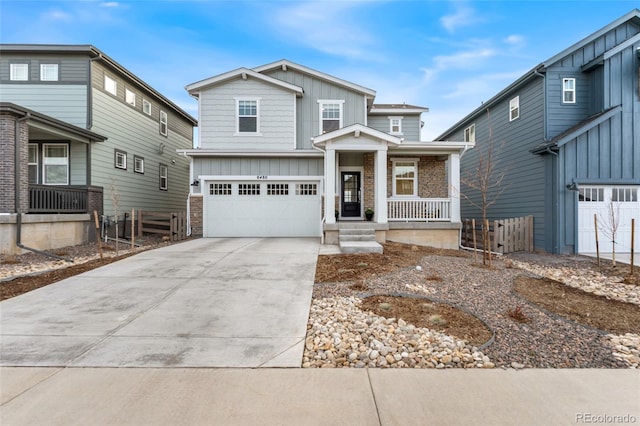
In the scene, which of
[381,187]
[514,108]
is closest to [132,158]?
[381,187]

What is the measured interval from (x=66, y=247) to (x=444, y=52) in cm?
1749

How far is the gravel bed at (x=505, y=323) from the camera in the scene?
321 cm

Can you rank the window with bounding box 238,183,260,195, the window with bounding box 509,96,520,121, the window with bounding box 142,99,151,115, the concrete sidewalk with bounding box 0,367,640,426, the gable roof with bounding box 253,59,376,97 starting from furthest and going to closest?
the window with bounding box 142,99,151,115 < the gable roof with bounding box 253,59,376,97 < the window with bounding box 509,96,520,121 < the window with bounding box 238,183,260,195 < the concrete sidewalk with bounding box 0,367,640,426

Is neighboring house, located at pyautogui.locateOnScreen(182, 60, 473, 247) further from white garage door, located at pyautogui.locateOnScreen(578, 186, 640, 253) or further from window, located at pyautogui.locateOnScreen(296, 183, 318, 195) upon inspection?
white garage door, located at pyautogui.locateOnScreen(578, 186, 640, 253)

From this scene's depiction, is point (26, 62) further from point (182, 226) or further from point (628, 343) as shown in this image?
point (628, 343)

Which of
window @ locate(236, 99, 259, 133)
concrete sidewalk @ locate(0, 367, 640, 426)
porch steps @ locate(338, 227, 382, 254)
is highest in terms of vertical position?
window @ locate(236, 99, 259, 133)

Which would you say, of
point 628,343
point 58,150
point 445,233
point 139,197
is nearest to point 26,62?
point 58,150

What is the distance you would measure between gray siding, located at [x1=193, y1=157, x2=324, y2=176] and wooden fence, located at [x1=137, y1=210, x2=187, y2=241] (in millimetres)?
1914

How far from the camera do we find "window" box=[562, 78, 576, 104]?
11344 mm

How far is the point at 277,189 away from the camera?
12633mm

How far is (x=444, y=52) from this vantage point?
15.1 metres

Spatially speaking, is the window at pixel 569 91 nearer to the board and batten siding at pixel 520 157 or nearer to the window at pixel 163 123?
the board and batten siding at pixel 520 157

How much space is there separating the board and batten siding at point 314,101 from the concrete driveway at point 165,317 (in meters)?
8.06

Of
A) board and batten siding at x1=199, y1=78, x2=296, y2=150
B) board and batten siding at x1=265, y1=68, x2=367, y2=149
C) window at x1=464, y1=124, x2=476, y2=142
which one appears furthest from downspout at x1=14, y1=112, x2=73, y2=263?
window at x1=464, y1=124, x2=476, y2=142
